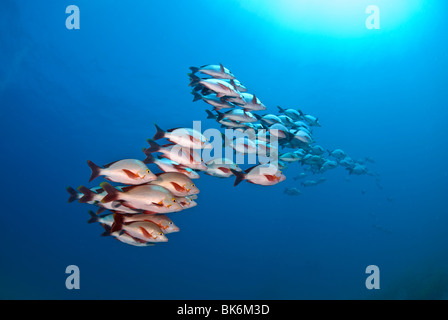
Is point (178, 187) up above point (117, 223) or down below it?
above

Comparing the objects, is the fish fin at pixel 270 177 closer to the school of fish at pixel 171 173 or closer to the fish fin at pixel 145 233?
the school of fish at pixel 171 173

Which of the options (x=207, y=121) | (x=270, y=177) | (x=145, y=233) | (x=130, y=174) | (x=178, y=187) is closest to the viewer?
(x=130, y=174)

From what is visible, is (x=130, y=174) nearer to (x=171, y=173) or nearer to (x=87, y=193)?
(x=171, y=173)

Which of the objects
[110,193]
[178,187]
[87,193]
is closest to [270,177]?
[178,187]

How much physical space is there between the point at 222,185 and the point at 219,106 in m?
40.5

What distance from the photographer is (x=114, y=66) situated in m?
26.2

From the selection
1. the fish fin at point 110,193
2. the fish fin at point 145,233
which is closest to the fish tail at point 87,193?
the fish fin at point 110,193

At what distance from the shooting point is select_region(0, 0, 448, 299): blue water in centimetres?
Answer: 2384

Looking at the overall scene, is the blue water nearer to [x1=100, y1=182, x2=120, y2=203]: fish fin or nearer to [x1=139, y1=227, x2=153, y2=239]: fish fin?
[x1=139, y1=227, x2=153, y2=239]: fish fin

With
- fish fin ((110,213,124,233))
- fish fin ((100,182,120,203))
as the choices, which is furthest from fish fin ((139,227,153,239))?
fish fin ((100,182,120,203))

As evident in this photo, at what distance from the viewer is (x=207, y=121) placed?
118 feet

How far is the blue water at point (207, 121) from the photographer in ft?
78.2

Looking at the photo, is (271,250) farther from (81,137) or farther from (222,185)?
(81,137)
